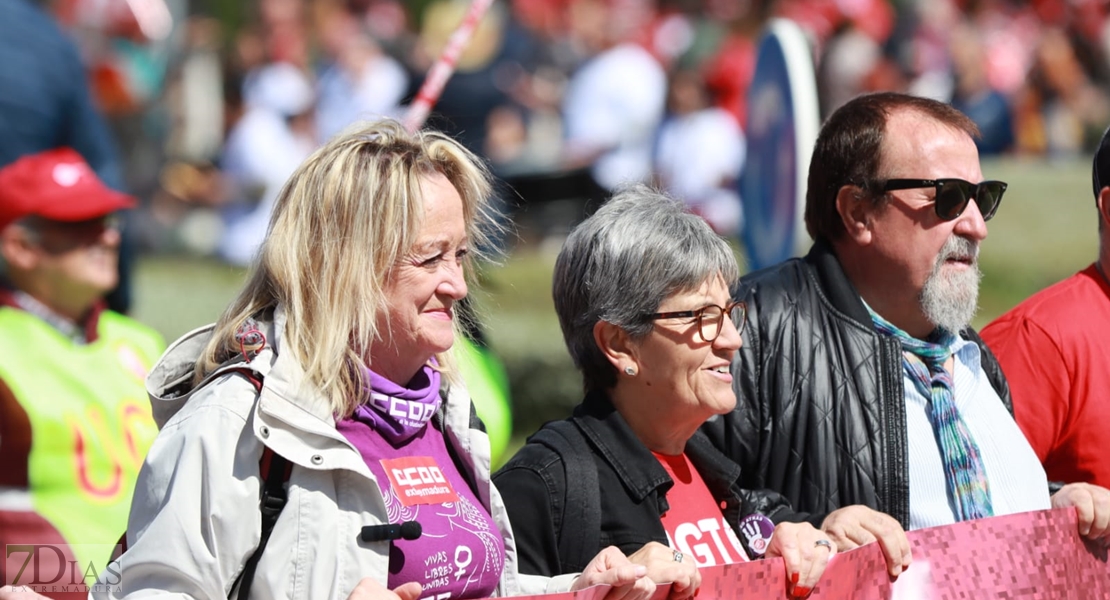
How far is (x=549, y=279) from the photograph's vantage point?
10.7 meters

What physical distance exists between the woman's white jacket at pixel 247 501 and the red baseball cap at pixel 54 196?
2.94m

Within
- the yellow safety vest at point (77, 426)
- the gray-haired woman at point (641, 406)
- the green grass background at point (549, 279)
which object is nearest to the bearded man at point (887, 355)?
the gray-haired woman at point (641, 406)

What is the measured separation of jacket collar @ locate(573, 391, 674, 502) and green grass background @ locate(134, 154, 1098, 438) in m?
4.46

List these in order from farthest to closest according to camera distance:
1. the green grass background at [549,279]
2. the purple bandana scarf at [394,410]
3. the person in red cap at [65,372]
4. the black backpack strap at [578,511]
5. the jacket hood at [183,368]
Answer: the green grass background at [549,279]
the person in red cap at [65,372]
the black backpack strap at [578,511]
the purple bandana scarf at [394,410]
the jacket hood at [183,368]

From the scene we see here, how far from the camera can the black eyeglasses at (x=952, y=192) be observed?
3525 mm

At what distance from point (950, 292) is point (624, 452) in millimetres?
988

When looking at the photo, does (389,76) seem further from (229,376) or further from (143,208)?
(229,376)

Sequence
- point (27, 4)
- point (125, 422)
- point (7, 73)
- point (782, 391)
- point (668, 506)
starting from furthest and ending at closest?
point (27, 4), point (7, 73), point (125, 422), point (782, 391), point (668, 506)

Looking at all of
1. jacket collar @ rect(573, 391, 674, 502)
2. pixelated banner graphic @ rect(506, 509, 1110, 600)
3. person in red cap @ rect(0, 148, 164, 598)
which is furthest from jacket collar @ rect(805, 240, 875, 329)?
person in red cap @ rect(0, 148, 164, 598)

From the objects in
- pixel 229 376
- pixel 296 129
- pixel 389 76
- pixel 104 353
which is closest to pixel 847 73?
pixel 389 76

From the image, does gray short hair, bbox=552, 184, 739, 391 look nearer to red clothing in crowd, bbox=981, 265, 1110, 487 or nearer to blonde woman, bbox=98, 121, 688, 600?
blonde woman, bbox=98, 121, 688, 600

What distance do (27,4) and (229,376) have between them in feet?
20.1

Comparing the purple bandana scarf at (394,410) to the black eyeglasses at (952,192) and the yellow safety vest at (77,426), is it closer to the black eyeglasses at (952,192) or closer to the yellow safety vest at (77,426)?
the black eyeglasses at (952,192)

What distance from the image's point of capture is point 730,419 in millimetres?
3453
